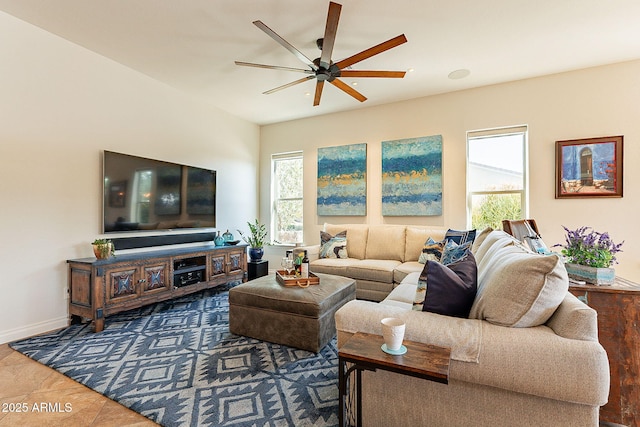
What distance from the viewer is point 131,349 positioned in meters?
2.41

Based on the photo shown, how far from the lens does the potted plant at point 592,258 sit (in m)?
1.64

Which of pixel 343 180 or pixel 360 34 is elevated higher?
pixel 360 34

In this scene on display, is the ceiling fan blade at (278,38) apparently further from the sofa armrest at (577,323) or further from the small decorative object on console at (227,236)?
the small decorative object on console at (227,236)

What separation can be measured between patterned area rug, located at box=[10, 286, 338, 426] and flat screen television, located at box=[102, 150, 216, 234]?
3.79 feet

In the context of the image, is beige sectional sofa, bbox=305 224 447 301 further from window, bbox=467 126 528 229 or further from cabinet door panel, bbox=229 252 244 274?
cabinet door panel, bbox=229 252 244 274

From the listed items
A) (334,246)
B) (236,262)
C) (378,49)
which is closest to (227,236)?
(236,262)

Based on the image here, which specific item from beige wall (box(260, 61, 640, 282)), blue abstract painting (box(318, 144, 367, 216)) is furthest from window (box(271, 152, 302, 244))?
beige wall (box(260, 61, 640, 282))

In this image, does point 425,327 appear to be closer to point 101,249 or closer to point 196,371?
point 196,371

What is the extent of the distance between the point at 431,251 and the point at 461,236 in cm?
40

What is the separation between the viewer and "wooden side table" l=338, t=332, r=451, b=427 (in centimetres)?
101

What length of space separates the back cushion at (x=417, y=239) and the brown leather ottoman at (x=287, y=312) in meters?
1.58

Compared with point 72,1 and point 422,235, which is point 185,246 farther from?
point 422,235

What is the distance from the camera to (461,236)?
3422mm

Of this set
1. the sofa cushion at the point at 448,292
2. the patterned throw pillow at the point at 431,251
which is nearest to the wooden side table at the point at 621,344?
the sofa cushion at the point at 448,292
